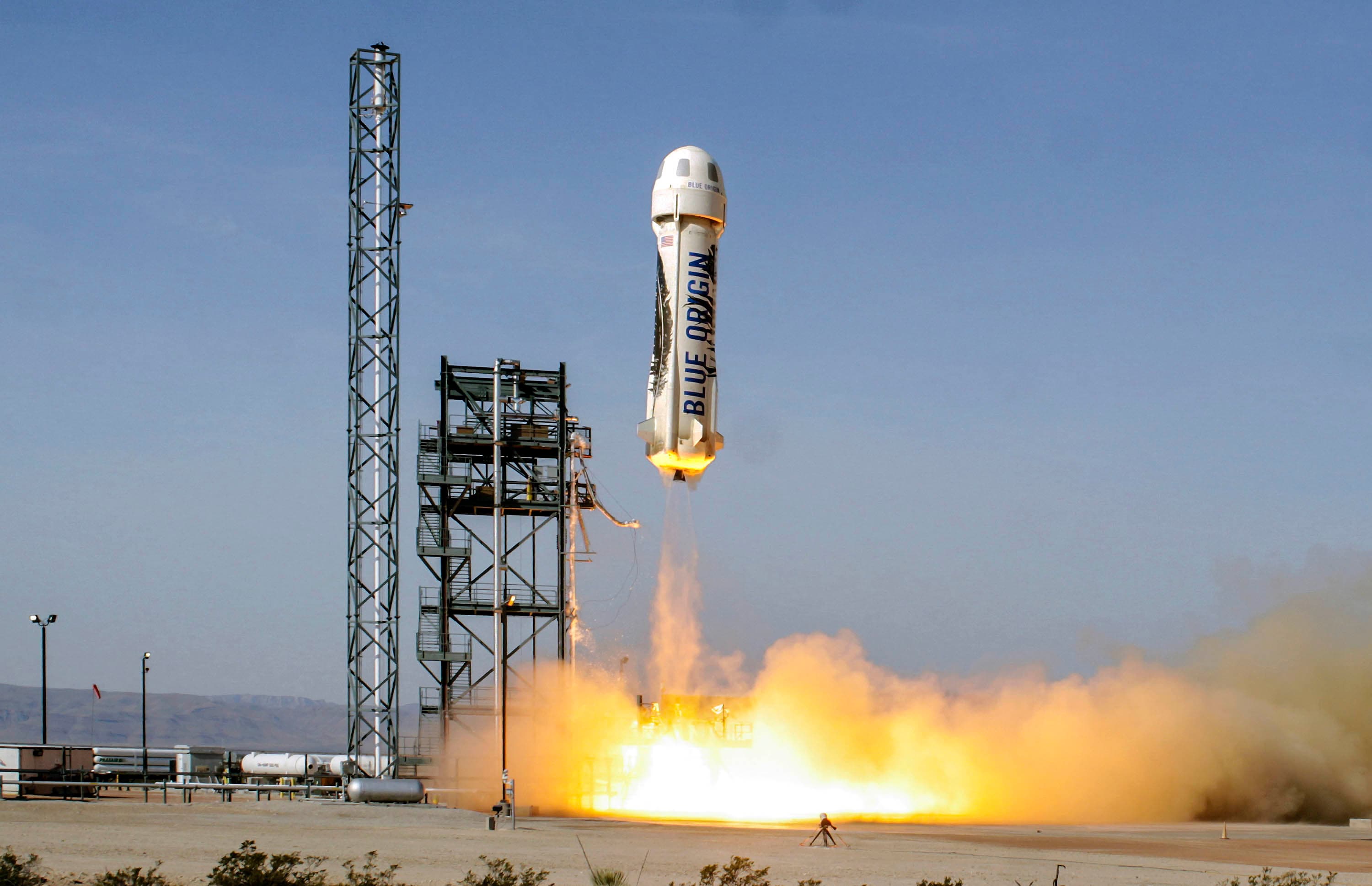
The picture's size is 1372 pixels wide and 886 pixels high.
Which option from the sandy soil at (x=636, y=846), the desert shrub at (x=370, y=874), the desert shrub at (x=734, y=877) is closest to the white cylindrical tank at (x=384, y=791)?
the sandy soil at (x=636, y=846)

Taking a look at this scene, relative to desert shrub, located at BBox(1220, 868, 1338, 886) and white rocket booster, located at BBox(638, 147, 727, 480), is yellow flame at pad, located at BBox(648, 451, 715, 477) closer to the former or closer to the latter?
white rocket booster, located at BBox(638, 147, 727, 480)

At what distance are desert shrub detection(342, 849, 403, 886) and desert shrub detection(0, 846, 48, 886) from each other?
458 cm

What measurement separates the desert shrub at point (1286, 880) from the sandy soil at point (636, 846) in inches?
24.0

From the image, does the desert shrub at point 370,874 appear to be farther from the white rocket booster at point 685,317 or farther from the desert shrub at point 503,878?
the white rocket booster at point 685,317

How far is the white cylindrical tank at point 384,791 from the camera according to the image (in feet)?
157

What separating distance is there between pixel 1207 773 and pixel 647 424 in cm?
2623

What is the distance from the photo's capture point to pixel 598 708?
5491cm

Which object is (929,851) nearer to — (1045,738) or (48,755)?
(1045,738)

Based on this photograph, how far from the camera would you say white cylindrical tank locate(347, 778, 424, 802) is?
4788 cm

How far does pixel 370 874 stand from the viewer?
26906mm

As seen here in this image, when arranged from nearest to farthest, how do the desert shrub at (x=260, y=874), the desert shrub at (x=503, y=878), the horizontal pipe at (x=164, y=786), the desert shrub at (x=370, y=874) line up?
the desert shrub at (x=260, y=874) → the desert shrub at (x=503, y=878) → the desert shrub at (x=370, y=874) → the horizontal pipe at (x=164, y=786)

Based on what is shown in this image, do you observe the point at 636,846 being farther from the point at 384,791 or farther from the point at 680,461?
the point at 384,791

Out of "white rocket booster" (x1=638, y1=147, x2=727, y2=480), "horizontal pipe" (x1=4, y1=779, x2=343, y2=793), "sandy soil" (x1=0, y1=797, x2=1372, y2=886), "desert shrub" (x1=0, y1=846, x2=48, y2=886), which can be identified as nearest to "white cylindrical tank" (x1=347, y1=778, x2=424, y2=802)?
"horizontal pipe" (x1=4, y1=779, x2=343, y2=793)

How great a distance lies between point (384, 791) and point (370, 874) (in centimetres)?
2185
